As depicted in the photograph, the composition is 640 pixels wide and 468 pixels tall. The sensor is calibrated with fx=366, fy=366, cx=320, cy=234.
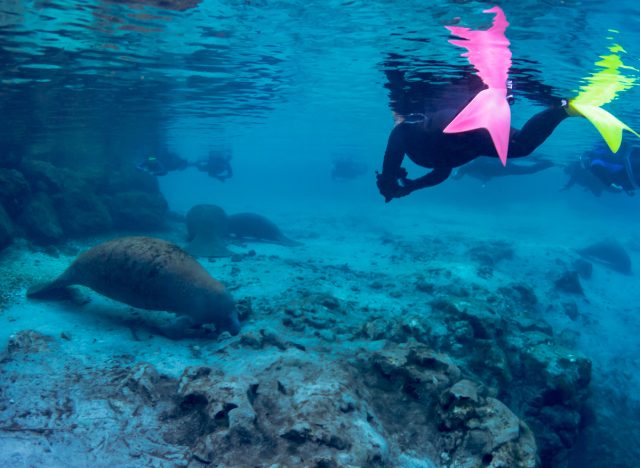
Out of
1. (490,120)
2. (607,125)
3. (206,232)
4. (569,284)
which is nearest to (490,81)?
(607,125)

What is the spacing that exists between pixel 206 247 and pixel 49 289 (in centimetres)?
667

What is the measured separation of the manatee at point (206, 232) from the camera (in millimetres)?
13945

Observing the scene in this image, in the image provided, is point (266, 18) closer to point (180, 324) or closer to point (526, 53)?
point (526, 53)

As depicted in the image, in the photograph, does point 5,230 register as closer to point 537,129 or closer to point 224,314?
point 224,314

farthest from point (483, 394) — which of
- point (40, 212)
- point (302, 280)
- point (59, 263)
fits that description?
point (40, 212)

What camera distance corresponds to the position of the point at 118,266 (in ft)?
23.3

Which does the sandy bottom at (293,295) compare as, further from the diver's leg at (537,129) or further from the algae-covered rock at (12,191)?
the diver's leg at (537,129)

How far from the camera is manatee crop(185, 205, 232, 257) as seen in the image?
13945 millimetres

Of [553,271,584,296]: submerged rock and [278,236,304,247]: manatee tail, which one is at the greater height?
[553,271,584,296]: submerged rock

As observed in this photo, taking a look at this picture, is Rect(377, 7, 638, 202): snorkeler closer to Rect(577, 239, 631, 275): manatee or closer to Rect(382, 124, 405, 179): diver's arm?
Rect(382, 124, 405, 179): diver's arm

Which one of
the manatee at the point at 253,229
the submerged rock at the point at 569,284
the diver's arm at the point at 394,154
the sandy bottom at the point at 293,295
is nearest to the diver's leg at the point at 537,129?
the diver's arm at the point at 394,154

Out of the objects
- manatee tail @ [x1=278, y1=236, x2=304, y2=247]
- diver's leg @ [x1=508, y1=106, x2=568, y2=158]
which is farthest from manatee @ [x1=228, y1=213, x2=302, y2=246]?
diver's leg @ [x1=508, y1=106, x2=568, y2=158]

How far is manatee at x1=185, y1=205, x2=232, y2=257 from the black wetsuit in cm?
947

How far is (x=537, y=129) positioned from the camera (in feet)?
15.2
